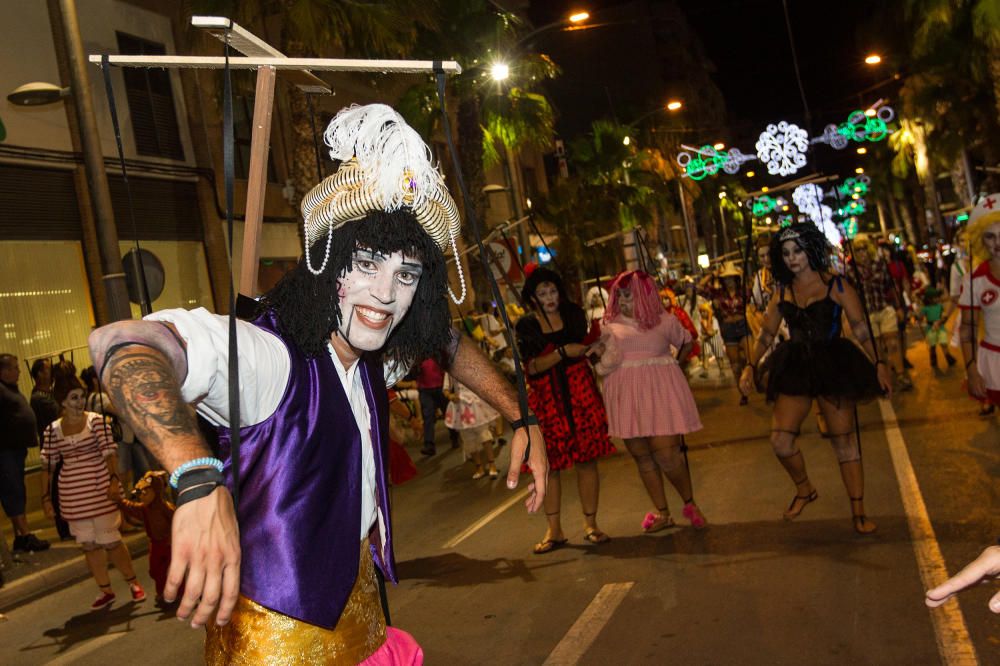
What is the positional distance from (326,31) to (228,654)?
12569 millimetres

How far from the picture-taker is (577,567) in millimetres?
6875

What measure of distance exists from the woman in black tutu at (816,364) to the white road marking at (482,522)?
2.66 metres

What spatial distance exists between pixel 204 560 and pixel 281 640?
706mm

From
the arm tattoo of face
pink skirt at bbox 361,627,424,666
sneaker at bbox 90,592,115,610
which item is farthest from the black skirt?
the arm tattoo of face

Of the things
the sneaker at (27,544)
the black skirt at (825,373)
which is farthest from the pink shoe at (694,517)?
the sneaker at (27,544)

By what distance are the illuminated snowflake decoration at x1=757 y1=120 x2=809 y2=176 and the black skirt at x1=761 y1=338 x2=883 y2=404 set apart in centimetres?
822

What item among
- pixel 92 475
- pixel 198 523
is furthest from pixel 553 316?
pixel 198 523

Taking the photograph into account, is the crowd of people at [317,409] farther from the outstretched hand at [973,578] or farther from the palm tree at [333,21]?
the palm tree at [333,21]

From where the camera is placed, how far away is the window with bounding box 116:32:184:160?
17516mm

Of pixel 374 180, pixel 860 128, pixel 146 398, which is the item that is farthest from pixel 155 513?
pixel 860 128

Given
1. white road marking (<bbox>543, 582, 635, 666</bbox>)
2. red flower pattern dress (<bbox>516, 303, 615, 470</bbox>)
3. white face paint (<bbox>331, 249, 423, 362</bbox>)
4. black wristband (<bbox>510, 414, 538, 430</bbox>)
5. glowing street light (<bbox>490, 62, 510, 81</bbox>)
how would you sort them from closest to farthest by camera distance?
1. white face paint (<bbox>331, 249, 423, 362</bbox>)
2. black wristband (<bbox>510, 414, 538, 430</bbox>)
3. white road marking (<bbox>543, 582, 635, 666</bbox>)
4. red flower pattern dress (<bbox>516, 303, 615, 470</bbox>)
5. glowing street light (<bbox>490, 62, 510, 81</bbox>)

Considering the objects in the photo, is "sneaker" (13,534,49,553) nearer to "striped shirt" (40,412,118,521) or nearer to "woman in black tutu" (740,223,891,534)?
"striped shirt" (40,412,118,521)

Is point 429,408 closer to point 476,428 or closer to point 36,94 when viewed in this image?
point 476,428

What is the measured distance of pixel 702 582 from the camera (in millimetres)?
6086
